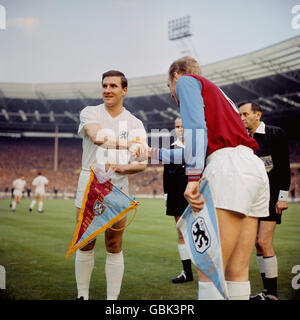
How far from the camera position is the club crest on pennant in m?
1.75

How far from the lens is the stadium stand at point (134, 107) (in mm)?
21516

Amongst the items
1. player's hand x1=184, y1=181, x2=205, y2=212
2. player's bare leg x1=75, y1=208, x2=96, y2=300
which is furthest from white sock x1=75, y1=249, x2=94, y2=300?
player's hand x1=184, y1=181, x2=205, y2=212

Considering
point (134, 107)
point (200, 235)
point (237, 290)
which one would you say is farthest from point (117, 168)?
point (134, 107)

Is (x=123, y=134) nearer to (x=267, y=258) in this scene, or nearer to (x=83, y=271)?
(x=83, y=271)

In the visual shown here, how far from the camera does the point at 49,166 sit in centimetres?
3403

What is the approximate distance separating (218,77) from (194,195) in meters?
22.7

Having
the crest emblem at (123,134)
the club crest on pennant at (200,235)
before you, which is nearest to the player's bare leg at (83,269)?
the crest emblem at (123,134)

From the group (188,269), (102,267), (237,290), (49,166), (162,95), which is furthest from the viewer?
Answer: (49,166)

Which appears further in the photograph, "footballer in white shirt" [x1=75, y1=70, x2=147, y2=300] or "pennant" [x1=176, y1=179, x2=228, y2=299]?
"footballer in white shirt" [x1=75, y1=70, x2=147, y2=300]

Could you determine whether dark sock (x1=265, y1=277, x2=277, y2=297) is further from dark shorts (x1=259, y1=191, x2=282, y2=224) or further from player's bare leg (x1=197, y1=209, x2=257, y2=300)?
player's bare leg (x1=197, y1=209, x2=257, y2=300)

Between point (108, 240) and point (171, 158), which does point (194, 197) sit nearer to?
point (171, 158)

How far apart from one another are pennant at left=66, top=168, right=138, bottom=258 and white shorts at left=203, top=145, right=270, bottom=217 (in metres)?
0.98

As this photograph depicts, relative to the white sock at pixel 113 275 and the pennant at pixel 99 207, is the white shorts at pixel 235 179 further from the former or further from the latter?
the white sock at pixel 113 275

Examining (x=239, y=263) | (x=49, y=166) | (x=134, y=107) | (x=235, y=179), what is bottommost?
(x=239, y=263)
